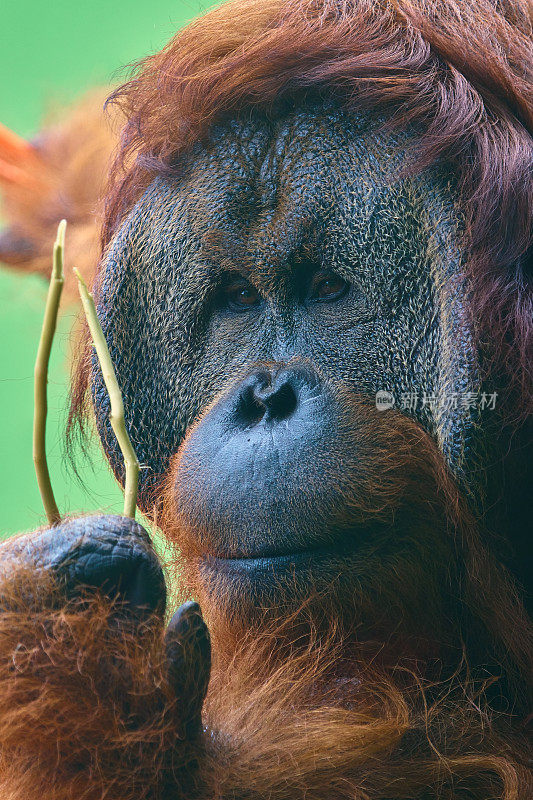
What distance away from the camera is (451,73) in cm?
115

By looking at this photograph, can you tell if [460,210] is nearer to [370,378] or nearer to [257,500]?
[370,378]

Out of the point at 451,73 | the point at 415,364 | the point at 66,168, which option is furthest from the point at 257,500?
the point at 66,168

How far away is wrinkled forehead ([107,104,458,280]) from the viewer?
112cm

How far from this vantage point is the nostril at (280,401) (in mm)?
1067

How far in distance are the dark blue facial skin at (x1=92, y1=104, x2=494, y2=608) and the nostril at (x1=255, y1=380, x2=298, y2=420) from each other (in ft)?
0.16

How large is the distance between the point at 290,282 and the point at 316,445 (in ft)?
0.82

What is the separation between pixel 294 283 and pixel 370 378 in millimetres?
168

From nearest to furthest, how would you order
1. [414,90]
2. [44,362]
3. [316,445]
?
[44,362], [316,445], [414,90]

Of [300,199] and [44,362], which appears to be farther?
[300,199]

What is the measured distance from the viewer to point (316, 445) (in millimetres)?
1035

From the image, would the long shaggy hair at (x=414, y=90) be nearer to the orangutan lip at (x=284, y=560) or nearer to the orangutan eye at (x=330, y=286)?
the orangutan eye at (x=330, y=286)

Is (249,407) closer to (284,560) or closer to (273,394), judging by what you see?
(273,394)

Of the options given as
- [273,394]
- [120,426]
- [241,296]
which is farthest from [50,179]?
[120,426]

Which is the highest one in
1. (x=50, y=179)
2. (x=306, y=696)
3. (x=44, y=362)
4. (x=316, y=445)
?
(x=50, y=179)
